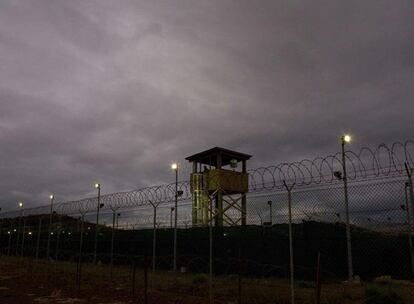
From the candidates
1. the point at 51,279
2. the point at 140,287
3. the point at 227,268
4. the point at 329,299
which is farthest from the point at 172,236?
the point at 329,299

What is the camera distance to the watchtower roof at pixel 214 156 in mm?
28906

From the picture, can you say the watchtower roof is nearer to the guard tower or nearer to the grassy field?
the guard tower

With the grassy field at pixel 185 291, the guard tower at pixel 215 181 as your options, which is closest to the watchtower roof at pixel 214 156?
the guard tower at pixel 215 181

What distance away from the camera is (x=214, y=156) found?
30.0m

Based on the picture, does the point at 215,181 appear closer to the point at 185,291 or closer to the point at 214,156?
the point at 214,156

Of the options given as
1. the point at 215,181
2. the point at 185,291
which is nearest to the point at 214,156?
the point at 215,181

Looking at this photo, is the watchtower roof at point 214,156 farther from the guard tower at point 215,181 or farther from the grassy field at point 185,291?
the grassy field at point 185,291

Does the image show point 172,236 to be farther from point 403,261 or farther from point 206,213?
point 403,261

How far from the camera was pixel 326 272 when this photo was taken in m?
15.9

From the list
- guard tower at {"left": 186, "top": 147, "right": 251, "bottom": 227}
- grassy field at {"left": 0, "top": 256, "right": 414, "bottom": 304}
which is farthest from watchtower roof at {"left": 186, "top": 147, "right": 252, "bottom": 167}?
grassy field at {"left": 0, "top": 256, "right": 414, "bottom": 304}

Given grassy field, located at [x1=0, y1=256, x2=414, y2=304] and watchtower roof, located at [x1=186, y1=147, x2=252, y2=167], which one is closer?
grassy field, located at [x1=0, y1=256, x2=414, y2=304]

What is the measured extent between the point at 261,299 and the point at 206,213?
14.0m

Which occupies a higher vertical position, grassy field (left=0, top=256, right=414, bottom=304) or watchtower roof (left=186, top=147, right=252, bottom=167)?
watchtower roof (left=186, top=147, right=252, bottom=167)

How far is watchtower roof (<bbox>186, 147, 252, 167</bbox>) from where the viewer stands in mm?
28906
